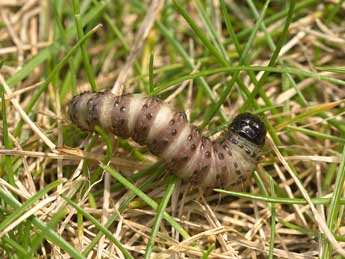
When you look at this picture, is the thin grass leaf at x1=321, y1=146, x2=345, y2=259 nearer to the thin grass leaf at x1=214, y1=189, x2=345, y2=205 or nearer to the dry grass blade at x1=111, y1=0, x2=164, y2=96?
the thin grass leaf at x1=214, y1=189, x2=345, y2=205

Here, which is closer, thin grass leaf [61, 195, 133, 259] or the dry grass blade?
thin grass leaf [61, 195, 133, 259]

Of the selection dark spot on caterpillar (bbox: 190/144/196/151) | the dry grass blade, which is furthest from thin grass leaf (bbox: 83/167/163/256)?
the dry grass blade

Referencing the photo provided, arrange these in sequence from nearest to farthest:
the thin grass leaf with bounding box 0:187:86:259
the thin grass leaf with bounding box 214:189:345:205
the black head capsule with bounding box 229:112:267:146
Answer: the thin grass leaf with bounding box 0:187:86:259, the thin grass leaf with bounding box 214:189:345:205, the black head capsule with bounding box 229:112:267:146

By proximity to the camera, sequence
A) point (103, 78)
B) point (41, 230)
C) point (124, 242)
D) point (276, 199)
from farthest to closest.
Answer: point (103, 78) < point (124, 242) < point (276, 199) < point (41, 230)

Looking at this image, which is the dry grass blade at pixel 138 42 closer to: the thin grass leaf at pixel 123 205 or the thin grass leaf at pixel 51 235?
the thin grass leaf at pixel 123 205

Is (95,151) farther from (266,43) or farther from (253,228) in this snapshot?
(266,43)

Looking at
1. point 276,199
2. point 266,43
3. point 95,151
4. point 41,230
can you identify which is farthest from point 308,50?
point 41,230
